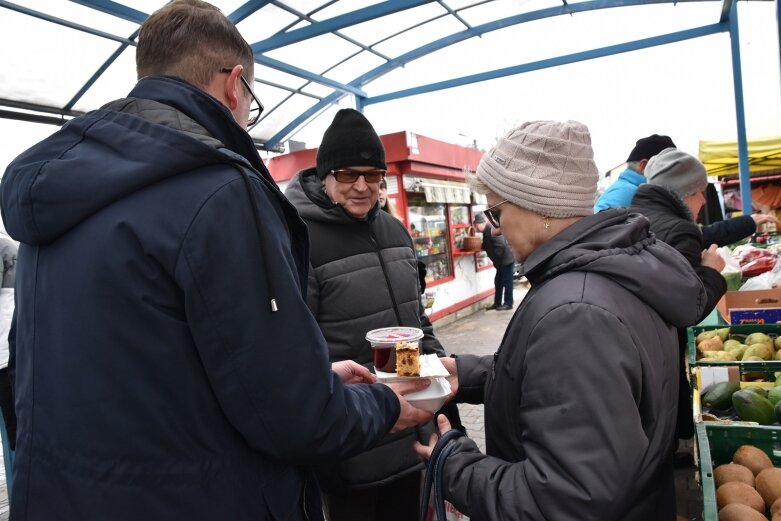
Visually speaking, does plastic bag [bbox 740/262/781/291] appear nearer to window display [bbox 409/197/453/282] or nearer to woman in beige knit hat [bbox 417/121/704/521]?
woman in beige knit hat [bbox 417/121/704/521]

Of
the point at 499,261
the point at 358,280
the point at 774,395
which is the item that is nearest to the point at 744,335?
the point at 774,395

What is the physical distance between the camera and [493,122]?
2970 cm

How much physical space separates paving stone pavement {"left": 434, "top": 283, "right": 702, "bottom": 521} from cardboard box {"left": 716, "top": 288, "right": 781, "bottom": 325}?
112 centimetres

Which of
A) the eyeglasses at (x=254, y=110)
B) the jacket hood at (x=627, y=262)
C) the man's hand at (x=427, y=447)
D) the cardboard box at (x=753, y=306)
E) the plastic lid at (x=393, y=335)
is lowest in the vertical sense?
the cardboard box at (x=753, y=306)

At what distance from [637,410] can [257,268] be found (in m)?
0.91

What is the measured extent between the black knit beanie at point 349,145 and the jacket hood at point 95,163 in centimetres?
128

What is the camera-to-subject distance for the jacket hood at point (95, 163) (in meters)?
1.03

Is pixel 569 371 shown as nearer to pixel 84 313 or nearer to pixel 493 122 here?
pixel 84 313

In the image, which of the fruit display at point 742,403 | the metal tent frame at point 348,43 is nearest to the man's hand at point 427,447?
the fruit display at point 742,403

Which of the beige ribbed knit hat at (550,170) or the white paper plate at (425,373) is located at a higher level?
the beige ribbed knit hat at (550,170)

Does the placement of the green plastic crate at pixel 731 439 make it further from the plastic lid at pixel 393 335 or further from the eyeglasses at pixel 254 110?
the eyeglasses at pixel 254 110

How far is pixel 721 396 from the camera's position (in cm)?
245

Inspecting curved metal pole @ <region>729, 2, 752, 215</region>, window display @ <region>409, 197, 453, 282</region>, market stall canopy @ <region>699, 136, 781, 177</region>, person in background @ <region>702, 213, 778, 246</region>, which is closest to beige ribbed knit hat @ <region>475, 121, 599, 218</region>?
person in background @ <region>702, 213, 778, 246</region>

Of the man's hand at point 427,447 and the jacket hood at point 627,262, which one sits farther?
the man's hand at point 427,447
